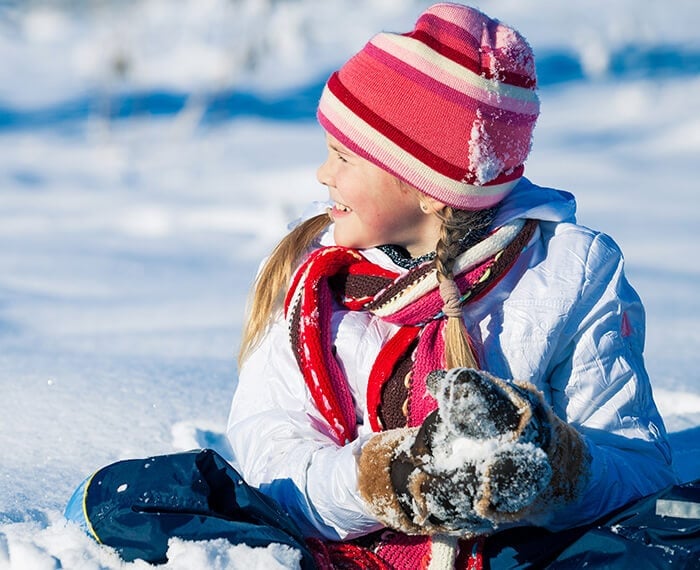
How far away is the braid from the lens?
1.68 metres

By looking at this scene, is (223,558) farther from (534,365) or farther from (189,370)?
(189,370)

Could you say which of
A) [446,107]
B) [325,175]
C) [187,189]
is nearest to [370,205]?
[325,175]

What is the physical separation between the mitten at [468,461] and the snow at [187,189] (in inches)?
7.2

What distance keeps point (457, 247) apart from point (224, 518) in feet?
1.91

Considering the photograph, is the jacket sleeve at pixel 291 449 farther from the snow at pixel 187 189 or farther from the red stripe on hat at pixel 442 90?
the red stripe on hat at pixel 442 90

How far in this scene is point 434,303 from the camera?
1753mm

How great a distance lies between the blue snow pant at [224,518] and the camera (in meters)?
1.49

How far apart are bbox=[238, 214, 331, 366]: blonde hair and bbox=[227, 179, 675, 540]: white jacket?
0.07 meters

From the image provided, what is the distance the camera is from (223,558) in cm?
144

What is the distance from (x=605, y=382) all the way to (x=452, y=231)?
1.15 ft

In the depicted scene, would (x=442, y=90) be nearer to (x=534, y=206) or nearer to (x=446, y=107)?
(x=446, y=107)

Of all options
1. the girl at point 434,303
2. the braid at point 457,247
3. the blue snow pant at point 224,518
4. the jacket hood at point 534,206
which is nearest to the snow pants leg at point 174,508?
the blue snow pant at point 224,518

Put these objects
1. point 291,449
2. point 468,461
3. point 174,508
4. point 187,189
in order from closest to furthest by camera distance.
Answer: point 468,461 → point 174,508 → point 291,449 → point 187,189

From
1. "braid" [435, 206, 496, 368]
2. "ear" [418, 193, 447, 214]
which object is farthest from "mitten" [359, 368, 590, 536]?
"ear" [418, 193, 447, 214]
